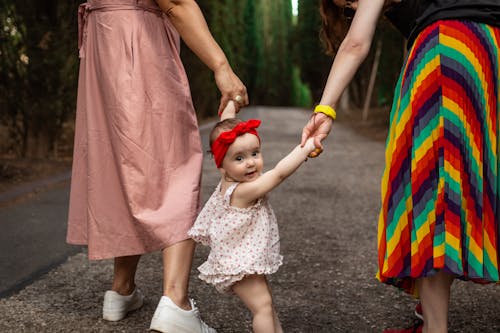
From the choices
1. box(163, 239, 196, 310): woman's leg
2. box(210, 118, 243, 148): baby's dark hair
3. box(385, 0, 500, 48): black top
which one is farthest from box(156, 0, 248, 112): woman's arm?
box(385, 0, 500, 48): black top

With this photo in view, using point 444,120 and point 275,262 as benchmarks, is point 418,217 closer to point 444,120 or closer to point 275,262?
point 444,120

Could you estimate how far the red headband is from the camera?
209 cm

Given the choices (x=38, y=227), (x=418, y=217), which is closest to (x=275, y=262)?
(x=418, y=217)

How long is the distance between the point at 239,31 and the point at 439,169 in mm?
20987

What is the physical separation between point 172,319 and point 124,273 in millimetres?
489

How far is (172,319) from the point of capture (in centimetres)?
228

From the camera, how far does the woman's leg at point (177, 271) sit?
2.36 meters

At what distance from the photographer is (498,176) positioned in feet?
6.50

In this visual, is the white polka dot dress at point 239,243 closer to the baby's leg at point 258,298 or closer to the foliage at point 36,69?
the baby's leg at point 258,298

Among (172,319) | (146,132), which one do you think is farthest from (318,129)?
(172,319)

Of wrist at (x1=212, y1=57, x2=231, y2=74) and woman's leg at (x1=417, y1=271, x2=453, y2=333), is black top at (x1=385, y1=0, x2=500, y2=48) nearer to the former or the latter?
wrist at (x1=212, y1=57, x2=231, y2=74)

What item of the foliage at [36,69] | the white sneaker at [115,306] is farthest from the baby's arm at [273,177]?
the foliage at [36,69]

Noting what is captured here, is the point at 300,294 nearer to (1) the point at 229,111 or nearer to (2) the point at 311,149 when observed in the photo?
(1) the point at 229,111

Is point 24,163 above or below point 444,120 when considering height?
below
